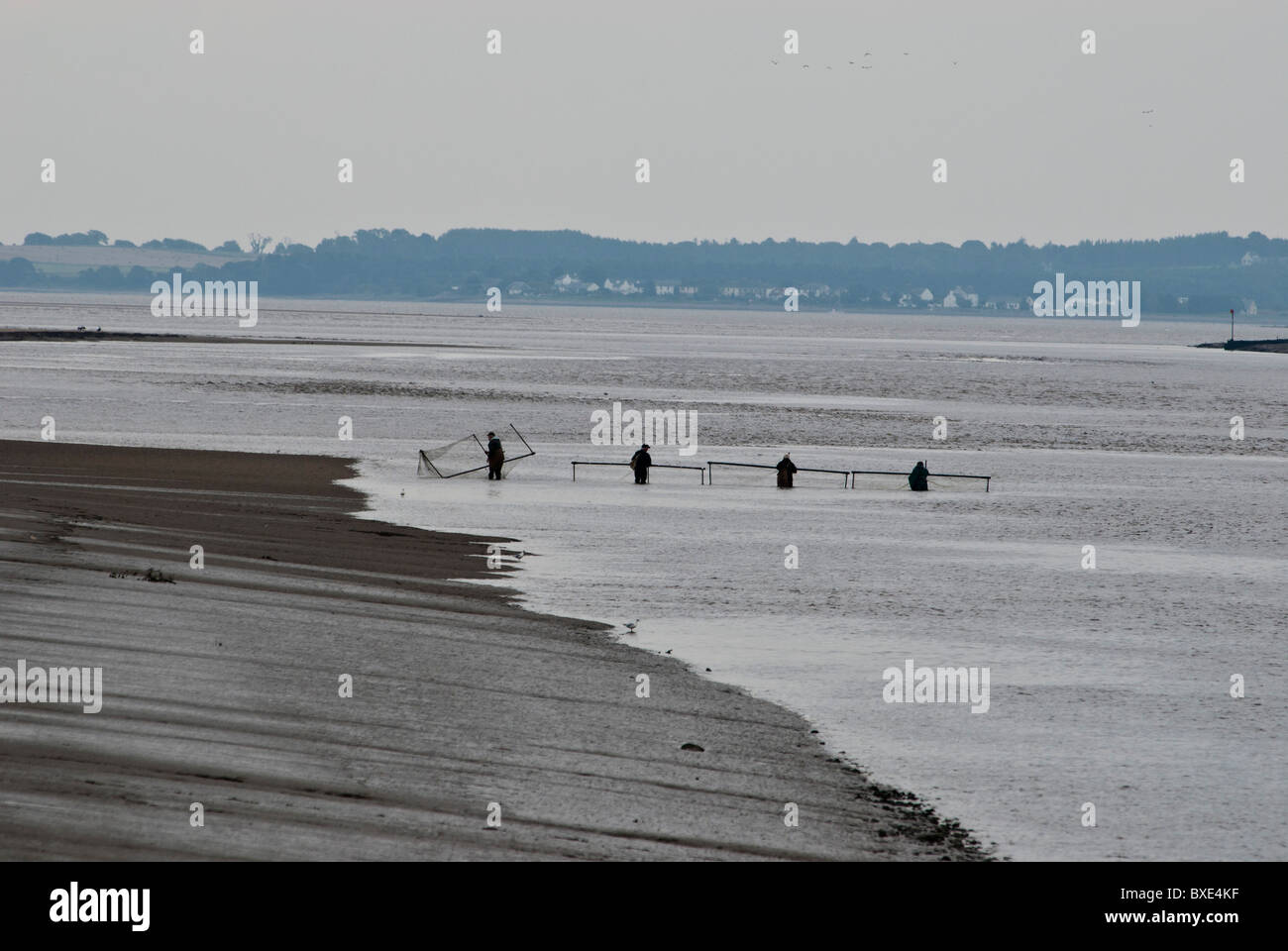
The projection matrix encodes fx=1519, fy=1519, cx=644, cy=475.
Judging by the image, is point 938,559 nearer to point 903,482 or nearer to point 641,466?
point 641,466

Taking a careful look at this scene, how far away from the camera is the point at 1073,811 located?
12.7m

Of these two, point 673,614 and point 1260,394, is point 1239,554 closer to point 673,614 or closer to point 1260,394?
point 673,614

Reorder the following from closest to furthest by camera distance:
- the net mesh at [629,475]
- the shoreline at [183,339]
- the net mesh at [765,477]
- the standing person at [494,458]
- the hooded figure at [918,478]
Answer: the standing person at [494,458]
the hooded figure at [918,478]
the net mesh at [629,475]
the net mesh at [765,477]
the shoreline at [183,339]

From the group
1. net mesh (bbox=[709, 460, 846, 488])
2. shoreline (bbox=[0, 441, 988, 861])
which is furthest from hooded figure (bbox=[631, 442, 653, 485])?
shoreline (bbox=[0, 441, 988, 861])

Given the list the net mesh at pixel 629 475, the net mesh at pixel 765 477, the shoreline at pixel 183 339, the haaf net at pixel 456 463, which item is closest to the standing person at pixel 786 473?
the net mesh at pixel 765 477

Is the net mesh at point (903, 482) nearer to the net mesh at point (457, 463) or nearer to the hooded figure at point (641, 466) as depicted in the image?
the hooded figure at point (641, 466)

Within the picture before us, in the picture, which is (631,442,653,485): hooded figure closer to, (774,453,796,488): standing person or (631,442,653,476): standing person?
(631,442,653,476): standing person

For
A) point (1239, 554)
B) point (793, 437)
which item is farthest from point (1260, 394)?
point (1239, 554)

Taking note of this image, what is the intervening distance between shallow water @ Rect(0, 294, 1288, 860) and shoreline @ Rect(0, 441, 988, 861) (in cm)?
133

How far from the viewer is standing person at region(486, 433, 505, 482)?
1549 inches

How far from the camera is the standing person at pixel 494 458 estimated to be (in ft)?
129

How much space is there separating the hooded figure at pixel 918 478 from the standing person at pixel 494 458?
10827 mm

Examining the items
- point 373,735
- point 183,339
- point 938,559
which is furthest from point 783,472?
point 183,339
